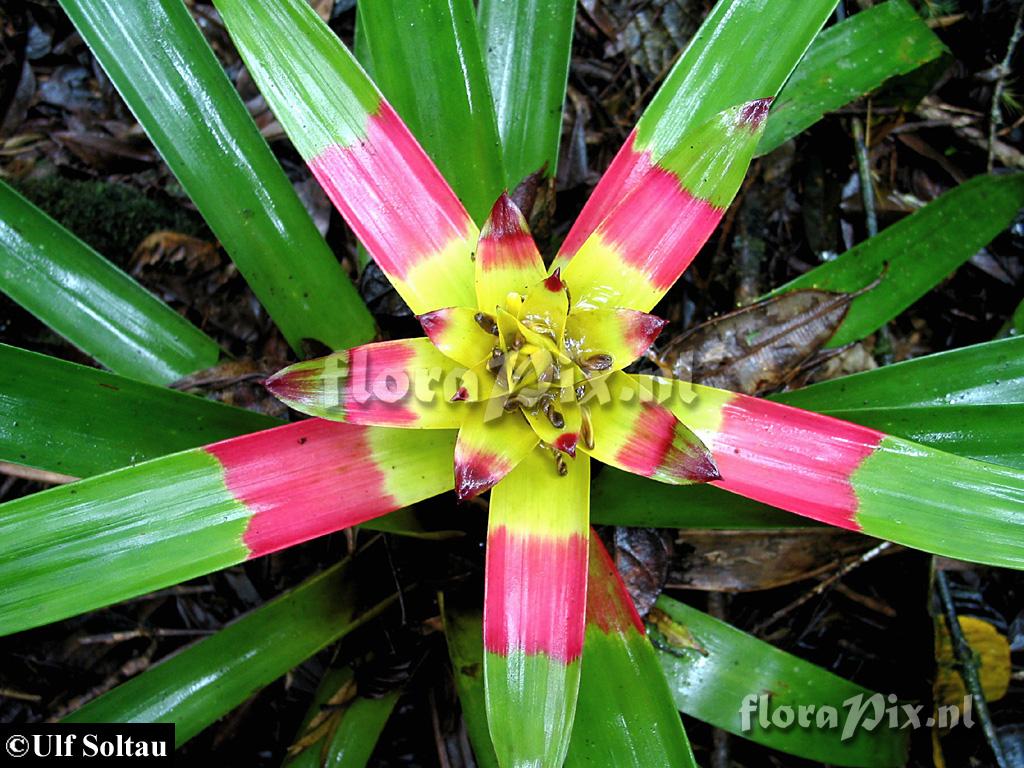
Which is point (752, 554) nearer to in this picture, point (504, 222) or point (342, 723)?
point (342, 723)

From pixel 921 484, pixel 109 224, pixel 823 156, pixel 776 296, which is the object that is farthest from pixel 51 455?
pixel 823 156

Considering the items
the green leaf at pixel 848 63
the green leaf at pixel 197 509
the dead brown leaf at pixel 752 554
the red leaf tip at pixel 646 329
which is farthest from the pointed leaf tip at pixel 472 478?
the green leaf at pixel 848 63

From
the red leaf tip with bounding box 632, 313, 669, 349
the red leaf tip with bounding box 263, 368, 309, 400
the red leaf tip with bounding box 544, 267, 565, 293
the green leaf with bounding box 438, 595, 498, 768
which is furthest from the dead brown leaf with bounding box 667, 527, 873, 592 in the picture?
the red leaf tip with bounding box 263, 368, 309, 400

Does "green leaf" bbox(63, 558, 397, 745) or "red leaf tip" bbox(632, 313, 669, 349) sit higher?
"red leaf tip" bbox(632, 313, 669, 349)

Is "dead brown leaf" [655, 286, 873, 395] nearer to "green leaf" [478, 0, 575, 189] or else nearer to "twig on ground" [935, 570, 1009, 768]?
"green leaf" [478, 0, 575, 189]

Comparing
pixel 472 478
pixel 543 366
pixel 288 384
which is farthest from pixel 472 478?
pixel 288 384

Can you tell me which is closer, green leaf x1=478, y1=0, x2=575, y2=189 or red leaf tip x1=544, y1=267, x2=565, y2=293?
red leaf tip x1=544, y1=267, x2=565, y2=293
